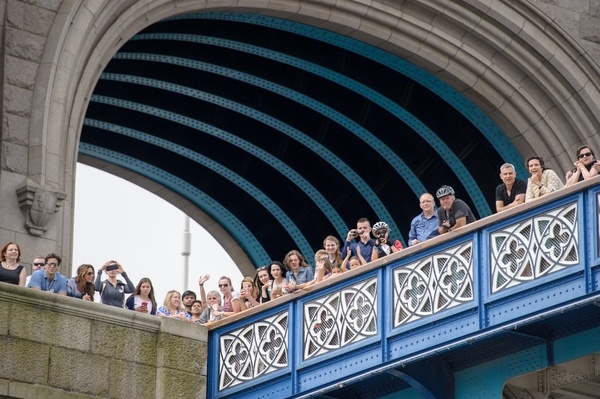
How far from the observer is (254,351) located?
2323cm

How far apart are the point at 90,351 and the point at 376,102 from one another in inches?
450

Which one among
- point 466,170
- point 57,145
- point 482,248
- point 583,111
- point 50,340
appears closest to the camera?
point 482,248

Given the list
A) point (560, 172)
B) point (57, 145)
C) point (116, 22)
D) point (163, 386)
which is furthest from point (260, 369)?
point (560, 172)

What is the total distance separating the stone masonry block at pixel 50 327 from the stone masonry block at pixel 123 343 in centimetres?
16

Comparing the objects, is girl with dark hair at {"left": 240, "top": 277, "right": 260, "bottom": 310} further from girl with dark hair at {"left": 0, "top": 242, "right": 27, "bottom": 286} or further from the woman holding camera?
girl with dark hair at {"left": 0, "top": 242, "right": 27, "bottom": 286}

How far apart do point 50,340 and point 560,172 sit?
37.5 feet

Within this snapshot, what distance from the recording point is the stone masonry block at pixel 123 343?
22.8 metres

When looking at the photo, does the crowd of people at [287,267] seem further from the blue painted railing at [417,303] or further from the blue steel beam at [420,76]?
the blue steel beam at [420,76]

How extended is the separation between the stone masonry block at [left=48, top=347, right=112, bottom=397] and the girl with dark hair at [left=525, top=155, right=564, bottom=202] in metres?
5.84

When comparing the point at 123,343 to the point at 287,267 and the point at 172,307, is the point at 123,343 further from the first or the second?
the point at 287,267

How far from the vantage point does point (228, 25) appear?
31.1 m

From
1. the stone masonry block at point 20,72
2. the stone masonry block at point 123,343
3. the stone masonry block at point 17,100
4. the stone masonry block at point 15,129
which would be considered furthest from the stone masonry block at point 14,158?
the stone masonry block at point 123,343

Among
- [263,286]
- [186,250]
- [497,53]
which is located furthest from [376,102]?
[186,250]

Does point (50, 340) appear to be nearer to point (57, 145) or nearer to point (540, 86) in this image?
point (57, 145)
